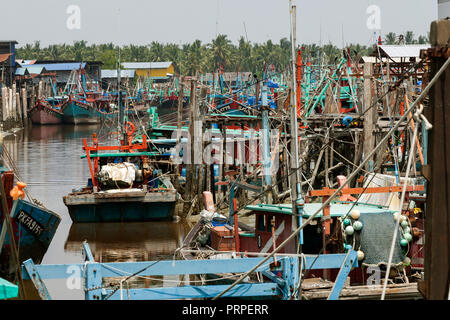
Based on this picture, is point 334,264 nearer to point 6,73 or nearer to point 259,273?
point 259,273

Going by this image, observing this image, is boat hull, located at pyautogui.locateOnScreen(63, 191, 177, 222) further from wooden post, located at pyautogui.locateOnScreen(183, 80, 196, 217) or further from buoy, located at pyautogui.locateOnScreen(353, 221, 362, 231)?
buoy, located at pyautogui.locateOnScreen(353, 221, 362, 231)

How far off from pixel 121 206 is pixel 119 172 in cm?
120

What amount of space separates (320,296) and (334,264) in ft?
2.39

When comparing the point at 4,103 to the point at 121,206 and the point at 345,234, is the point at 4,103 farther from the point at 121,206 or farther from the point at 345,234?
the point at 345,234

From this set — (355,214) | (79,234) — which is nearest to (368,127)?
(355,214)

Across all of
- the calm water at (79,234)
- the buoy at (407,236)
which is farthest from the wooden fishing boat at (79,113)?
the buoy at (407,236)

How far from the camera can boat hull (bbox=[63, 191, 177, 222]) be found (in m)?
24.4

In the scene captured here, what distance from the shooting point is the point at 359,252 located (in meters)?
12.2

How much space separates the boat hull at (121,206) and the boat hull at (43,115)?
55.9 meters

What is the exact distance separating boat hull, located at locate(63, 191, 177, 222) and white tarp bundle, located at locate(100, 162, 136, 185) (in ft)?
2.39

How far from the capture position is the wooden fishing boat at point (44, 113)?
78500mm

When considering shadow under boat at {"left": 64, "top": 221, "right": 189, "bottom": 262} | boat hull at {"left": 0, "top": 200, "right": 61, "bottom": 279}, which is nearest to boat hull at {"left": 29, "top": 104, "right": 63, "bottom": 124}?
shadow under boat at {"left": 64, "top": 221, "right": 189, "bottom": 262}

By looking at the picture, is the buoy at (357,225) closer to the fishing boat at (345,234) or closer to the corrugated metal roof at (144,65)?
the fishing boat at (345,234)
